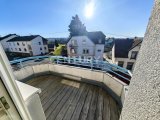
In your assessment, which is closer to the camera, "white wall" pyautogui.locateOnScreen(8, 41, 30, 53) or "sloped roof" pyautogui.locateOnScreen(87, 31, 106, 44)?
"sloped roof" pyautogui.locateOnScreen(87, 31, 106, 44)

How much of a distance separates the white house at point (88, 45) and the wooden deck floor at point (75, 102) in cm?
1268

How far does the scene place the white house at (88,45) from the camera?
50.4 feet

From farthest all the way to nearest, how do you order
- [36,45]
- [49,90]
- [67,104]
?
[36,45] < [49,90] < [67,104]

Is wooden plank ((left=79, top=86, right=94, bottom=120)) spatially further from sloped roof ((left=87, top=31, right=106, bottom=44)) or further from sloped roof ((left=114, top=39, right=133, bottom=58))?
sloped roof ((left=87, top=31, right=106, bottom=44))

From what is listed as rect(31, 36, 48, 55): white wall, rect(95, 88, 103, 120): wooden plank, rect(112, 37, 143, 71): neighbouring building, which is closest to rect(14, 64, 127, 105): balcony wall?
rect(95, 88, 103, 120): wooden plank

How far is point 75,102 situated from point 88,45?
13626mm

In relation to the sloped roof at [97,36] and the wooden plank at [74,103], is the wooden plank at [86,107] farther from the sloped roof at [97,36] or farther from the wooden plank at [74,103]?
the sloped roof at [97,36]

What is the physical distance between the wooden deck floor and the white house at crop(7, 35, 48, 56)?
20674 mm

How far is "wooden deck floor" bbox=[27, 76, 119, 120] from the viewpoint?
2.07 m

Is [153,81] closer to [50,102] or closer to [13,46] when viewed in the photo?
[50,102]

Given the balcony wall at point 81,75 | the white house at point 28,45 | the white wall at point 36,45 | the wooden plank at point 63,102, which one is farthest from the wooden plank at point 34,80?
the white wall at point 36,45

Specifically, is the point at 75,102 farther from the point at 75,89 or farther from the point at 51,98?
the point at 51,98

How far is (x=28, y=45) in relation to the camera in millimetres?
21234

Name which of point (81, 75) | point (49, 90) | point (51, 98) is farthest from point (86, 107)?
point (49, 90)
